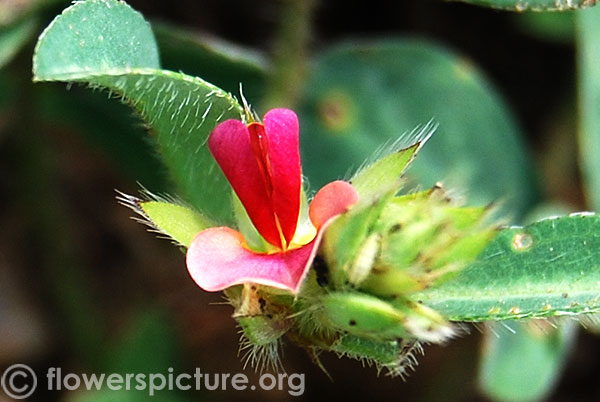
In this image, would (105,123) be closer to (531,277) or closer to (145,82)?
(145,82)

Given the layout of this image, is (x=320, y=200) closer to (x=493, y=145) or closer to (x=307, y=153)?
(x=307, y=153)

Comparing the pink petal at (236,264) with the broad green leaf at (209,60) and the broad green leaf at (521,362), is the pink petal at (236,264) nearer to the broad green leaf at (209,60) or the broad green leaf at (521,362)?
the broad green leaf at (209,60)

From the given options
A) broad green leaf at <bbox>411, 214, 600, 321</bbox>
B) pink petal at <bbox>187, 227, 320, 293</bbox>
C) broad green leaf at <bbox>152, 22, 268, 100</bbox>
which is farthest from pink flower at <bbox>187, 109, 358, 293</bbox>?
broad green leaf at <bbox>152, 22, 268, 100</bbox>

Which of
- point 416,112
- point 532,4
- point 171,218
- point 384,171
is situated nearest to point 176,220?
point 171,218

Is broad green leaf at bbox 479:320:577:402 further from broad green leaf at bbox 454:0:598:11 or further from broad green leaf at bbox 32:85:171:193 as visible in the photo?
broad green leaf at bbox 32:85:171:193

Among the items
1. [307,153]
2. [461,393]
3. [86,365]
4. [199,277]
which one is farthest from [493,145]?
[199,277]

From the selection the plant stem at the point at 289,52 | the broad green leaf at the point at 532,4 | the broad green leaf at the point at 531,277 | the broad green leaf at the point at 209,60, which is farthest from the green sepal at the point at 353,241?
the plant stem at the point at 289,52
